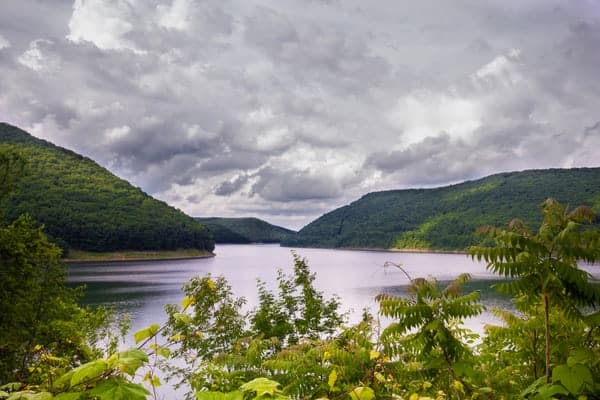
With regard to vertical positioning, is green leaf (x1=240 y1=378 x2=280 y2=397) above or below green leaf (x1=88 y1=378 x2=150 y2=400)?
below

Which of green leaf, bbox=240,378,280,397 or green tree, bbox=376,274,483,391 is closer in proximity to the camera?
green leaf, bbox=240,378,280,397

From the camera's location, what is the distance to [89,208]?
5487 inches

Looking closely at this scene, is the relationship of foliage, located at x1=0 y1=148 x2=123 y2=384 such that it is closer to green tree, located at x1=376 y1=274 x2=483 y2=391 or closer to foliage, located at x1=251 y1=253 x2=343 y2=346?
foliage, located at x1=251 y1=253 x2=343 y2=346

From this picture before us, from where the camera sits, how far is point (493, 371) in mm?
6012

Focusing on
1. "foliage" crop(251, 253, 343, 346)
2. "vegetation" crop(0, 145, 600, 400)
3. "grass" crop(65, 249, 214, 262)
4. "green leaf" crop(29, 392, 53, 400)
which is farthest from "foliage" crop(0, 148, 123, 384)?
"grass" crop(65, 249, 214, 262)

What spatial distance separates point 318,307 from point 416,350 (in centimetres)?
1095

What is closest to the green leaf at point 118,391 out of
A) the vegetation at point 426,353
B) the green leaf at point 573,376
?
the vegetation at point 426,353

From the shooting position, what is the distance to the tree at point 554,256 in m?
3.27

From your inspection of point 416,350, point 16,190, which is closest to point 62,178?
point 16,190

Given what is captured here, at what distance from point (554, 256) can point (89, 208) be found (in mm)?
149749

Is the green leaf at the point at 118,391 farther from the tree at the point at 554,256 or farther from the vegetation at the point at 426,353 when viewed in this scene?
the tree at the point at 554,256

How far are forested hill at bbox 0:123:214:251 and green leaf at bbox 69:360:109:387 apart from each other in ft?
368

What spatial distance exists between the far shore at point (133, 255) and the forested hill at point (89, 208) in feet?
4.50

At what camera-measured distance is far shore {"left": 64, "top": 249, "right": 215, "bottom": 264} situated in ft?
386
